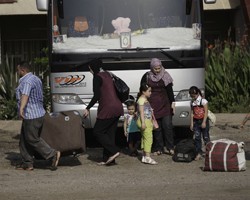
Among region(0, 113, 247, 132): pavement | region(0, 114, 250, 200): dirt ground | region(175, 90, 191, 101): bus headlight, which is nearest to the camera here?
region(0, 114, 250, 200): dirt ground

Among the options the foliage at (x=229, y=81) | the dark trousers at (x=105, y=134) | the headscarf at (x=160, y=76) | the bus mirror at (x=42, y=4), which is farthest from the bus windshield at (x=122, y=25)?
the foliage at (x=229, y=81)

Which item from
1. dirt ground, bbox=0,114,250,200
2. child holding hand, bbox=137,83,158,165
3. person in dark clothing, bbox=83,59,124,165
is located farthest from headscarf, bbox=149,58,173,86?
dirt ground, bbox=0,114,250,200

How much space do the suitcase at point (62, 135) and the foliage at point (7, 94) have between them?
24.9ft

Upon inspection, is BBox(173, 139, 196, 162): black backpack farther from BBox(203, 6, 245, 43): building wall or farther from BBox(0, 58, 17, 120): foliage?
BBox(203, 6, 245, 43): building wall

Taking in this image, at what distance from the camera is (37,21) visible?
2605 centimetres

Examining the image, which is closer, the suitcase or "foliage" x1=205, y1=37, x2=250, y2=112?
the suitcase

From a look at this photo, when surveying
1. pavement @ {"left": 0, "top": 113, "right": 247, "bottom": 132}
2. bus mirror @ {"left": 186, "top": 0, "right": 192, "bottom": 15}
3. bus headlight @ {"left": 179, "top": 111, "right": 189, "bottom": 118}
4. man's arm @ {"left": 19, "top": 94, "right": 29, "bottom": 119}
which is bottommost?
pavement @ {"left": 0, "top": 113, "right": 247, "bottom": 132}

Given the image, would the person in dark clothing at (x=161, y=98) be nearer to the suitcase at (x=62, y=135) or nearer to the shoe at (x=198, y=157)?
the shoe at (x=198, y=157)

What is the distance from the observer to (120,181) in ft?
35.2

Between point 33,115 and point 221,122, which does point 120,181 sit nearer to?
point 33,115

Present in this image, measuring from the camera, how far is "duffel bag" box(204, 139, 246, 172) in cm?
1121

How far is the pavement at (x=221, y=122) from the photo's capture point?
17558mm

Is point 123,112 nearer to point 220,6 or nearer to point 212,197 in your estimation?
point 212,197

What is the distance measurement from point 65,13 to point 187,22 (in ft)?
6.95
